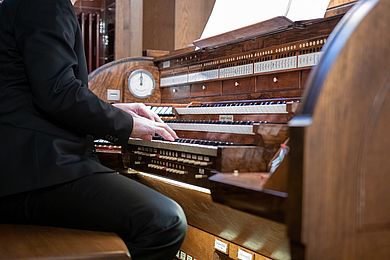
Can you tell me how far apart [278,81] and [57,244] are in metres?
1.33

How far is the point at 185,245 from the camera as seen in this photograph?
3377mm

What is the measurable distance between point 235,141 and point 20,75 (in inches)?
35.0

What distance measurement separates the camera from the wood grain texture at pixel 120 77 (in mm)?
3688

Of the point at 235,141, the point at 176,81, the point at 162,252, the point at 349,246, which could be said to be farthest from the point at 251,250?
the point at 349,246

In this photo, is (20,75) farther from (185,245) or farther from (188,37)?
(188,37)

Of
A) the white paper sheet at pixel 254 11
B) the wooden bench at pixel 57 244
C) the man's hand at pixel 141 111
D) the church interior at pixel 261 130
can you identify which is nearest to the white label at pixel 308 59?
the church interior at pixel 261 130

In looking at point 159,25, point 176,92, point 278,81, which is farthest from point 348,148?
point 159,25

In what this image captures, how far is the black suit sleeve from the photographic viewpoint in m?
1.78

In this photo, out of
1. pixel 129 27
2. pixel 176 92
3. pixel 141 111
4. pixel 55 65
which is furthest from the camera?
pixel 129 27

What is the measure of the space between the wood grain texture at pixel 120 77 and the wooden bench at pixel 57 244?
75.6 inches

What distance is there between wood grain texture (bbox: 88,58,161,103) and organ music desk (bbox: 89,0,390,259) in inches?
13.5

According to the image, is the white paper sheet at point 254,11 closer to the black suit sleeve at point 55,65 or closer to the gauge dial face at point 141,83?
the gauge dial face at point 141,83

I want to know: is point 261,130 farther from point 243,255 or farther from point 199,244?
point 199,244

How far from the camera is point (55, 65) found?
178 centimetres
